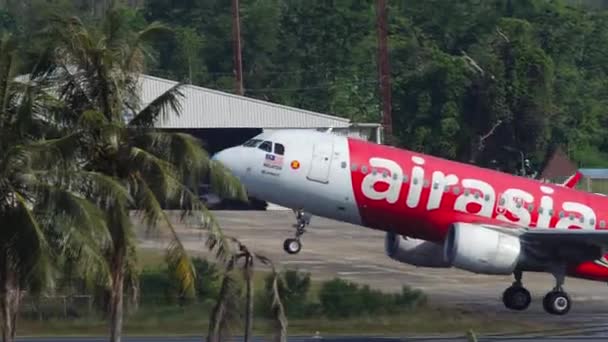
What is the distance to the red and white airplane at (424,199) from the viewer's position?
42.8m

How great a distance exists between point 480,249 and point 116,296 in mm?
16422

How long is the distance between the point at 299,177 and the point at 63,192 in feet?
55.2

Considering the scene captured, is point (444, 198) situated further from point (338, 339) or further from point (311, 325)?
point (311, 325)

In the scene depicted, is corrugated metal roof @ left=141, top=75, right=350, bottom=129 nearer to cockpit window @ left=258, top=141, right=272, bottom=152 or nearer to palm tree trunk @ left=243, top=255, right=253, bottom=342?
cockpit window @ left=258, top=141, right=272, bottom=152

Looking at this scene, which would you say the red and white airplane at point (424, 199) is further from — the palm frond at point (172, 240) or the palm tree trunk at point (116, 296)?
the palm frond at point (172, 240)

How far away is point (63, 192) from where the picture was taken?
2691cm

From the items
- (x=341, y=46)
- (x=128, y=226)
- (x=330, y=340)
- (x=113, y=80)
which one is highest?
(x=341, y=46)

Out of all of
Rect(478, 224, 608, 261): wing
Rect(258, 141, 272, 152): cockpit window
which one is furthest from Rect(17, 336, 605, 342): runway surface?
Rect(258, 141, 272, 152): cockpit window

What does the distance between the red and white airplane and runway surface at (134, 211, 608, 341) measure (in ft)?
8.58

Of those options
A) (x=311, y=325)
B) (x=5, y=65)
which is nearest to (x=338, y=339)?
(x=311, y=325)

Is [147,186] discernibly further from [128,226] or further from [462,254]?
[462,254]

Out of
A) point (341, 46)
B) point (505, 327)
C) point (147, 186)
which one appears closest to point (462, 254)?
point (505, 327)

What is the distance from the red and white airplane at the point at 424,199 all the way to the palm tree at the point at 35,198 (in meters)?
15.2

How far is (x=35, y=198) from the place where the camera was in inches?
1073
